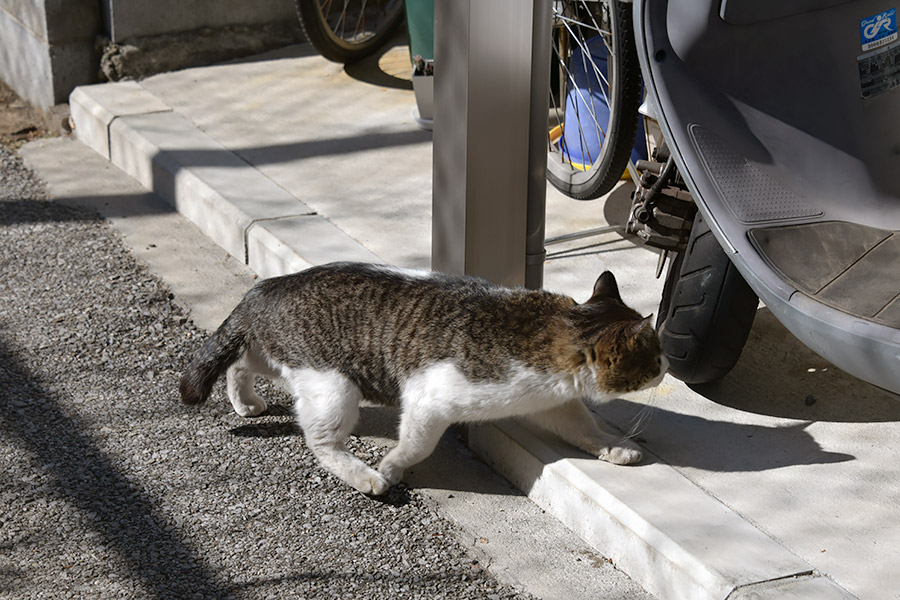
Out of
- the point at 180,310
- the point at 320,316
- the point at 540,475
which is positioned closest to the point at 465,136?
the point at 320,316

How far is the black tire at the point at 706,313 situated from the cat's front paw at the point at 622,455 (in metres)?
0.41

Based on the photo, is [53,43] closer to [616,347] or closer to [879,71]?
[616,347]

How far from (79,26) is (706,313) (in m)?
4.52

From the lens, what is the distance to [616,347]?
277 centimetres

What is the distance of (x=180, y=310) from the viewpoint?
13.4 feet

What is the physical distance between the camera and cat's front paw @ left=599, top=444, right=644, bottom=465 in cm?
287

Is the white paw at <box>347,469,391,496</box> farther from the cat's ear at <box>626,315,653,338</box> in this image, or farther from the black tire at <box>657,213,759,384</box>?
the black tire at <box>657,213,759,384</box>

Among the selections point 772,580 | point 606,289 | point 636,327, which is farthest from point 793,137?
point 772,580

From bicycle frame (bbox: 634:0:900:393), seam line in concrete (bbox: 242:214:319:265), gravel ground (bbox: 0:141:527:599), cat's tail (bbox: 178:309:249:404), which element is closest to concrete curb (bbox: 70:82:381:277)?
seam line in concrete (bbox: 242:214:319:265)

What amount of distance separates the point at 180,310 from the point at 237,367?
94 cm

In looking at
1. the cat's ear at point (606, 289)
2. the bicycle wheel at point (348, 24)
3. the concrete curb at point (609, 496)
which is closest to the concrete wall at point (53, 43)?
the bicycle wheel at point (348, 24)

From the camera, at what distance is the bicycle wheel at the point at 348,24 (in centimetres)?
595

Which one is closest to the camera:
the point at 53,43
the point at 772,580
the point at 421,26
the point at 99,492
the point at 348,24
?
the point at 772,580

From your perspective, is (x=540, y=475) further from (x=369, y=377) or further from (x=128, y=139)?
(x=128, y=139)
